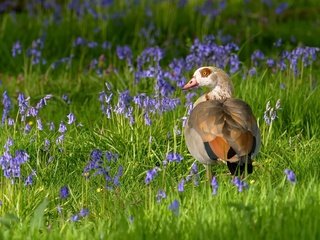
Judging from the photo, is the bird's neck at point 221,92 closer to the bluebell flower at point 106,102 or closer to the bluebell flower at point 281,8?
the bluebell flower at point 106,102

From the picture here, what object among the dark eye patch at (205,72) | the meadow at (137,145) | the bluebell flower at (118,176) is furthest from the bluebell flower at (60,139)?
the dark eye patch at (205,72)

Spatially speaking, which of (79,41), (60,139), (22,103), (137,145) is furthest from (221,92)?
(79,41)

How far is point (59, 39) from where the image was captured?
39.1 feet

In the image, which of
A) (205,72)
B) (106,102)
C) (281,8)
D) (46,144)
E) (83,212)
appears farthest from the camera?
(281,8)

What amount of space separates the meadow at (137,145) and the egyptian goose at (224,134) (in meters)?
0.15

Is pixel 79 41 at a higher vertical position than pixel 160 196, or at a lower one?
higher

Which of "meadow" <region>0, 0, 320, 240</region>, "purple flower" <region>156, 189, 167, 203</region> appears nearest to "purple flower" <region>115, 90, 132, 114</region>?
"meadow" <region>0, 0, 320, 240</region>

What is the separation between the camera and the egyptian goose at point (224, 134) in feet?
20.3

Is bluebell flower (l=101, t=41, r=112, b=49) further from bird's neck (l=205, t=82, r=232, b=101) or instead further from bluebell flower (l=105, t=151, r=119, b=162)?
bluebell flower (l=105, t=151, r=119, b=162)

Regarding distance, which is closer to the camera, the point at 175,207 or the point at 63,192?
the point at 175,207

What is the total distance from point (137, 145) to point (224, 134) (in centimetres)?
110

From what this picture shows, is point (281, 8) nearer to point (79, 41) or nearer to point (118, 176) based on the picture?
point (79, 41)

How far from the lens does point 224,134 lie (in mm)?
6242

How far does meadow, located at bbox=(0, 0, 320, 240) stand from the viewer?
212 inches
